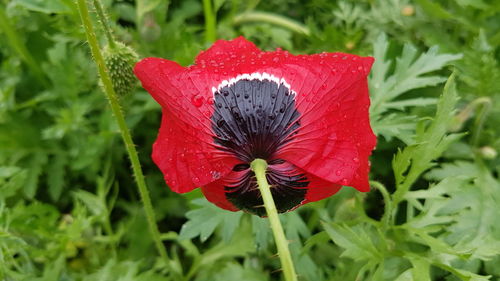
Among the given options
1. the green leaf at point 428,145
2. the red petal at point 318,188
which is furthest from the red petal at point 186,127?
the green leaf at point 428,145

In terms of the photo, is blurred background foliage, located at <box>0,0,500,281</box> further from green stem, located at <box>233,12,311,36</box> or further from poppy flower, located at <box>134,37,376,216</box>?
poppy flower, located at <box>134,37,376,216</box>

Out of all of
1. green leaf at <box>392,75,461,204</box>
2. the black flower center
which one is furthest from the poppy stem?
green leaf at <box>392,75,461,204</box>

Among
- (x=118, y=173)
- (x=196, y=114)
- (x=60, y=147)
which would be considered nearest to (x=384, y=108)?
(x=196, y=114)

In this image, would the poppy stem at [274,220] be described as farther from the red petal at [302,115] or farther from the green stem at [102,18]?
the green stem at [102,18]

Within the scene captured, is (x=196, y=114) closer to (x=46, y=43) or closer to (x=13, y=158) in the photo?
(x=13, y=158)

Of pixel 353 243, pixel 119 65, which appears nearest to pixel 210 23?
pixel 119 65

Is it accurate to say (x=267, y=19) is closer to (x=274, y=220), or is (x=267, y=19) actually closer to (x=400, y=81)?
(x=400, y=81)
